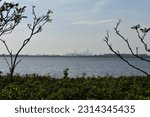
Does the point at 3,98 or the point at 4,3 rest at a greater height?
the point at 4,3

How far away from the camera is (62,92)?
17.0 metres

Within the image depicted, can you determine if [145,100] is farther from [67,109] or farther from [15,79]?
[15,79]

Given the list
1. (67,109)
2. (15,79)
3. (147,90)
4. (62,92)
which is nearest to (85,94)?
(62,92)

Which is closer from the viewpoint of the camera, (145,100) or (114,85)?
(145,100)

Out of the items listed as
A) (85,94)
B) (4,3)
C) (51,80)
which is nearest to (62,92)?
(85,94)

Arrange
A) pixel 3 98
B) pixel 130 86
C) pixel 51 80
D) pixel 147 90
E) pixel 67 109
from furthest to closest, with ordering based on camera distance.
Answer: pixel 51 80 < pixel 130 86 < pixel 147 90 < pixel 3 98 < pixel 67 109

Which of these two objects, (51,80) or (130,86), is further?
(51,80)

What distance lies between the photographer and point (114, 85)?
1931cm

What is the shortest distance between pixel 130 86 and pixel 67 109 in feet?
19.6

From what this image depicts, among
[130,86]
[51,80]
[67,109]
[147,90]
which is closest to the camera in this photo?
[67,109]

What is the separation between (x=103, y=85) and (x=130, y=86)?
44.5 inches

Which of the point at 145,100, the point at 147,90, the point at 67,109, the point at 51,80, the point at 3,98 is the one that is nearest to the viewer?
the point at 67,109

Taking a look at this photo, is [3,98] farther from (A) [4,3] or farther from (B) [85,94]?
(A) [4,3]

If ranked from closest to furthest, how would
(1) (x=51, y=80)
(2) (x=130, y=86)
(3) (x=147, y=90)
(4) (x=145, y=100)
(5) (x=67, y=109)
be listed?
(5) (x=67, y=109), (4) (x=145, y=100), (3) (x=147, y=90), (2) (x=130, y=86), (1) (x=51, y=80)
